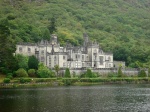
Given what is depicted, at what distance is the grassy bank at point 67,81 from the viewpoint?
278 ft

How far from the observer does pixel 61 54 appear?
101562mm

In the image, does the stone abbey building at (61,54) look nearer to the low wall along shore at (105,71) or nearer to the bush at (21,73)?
the low wall along shore at (105,71)

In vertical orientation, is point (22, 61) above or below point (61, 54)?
below

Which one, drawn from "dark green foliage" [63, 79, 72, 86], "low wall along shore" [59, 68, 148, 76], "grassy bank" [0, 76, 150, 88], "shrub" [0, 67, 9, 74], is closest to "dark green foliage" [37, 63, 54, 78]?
"grassy bank" [0, 76, 150, 88]

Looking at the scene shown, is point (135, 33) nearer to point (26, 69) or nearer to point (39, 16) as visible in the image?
point (39, 16)

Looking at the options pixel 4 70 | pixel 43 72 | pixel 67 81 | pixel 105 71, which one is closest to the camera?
pixel 67 81

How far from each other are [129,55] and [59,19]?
237ft

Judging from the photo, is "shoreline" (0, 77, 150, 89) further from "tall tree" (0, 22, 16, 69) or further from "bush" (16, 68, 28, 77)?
"tall tree" (0, 22, 16, 69)

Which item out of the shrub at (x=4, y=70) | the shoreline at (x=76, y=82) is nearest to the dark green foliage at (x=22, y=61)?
the shrub at (x=4, y=70)

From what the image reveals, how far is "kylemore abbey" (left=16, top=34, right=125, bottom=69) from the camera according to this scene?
10231 centimetres

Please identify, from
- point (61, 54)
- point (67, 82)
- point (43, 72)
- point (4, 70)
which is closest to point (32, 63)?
point (43, 72)

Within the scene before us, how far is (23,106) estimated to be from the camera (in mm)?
45844

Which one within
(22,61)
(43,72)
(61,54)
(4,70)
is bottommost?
(43,72)

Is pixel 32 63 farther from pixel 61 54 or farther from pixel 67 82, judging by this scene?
pixel 67 82
